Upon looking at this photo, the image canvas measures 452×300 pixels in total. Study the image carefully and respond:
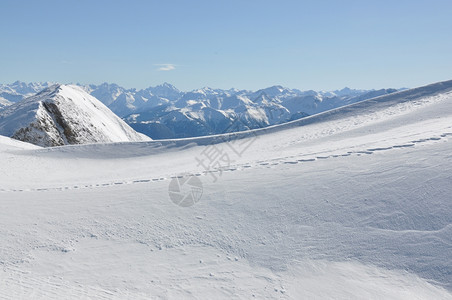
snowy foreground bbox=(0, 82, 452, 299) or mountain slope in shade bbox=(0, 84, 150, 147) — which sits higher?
mountain slope in shade bbox=(0, 84, 150, 147)

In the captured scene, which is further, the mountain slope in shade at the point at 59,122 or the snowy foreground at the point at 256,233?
the mountain slope in shade at the point at 59,122

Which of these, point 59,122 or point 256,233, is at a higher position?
point 59,122

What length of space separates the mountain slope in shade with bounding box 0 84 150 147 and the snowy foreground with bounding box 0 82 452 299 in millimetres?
26124

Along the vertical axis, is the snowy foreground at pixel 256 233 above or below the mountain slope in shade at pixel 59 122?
below

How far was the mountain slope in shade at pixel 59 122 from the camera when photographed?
3391 centimetres

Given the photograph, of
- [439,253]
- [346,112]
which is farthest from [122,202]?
[346,112]

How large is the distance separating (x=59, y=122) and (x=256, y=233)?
127 feet

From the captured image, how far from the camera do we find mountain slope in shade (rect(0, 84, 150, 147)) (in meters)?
33.9

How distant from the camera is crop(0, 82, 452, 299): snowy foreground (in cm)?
573

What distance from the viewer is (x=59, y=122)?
125 feet

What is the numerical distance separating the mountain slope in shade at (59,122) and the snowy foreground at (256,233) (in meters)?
26.1

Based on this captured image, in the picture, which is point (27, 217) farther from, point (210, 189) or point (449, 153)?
point (449, 153)

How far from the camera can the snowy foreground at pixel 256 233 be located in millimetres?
5730

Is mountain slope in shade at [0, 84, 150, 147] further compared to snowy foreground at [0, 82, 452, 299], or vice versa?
A: mountain slope in shade at [0, 84, 150, 147]
